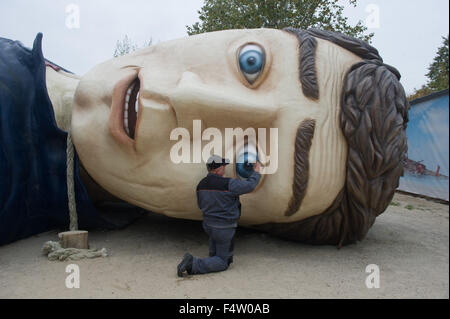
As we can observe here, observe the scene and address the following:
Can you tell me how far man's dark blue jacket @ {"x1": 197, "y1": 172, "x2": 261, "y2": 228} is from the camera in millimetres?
1865

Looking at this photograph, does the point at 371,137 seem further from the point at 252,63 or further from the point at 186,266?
the point at 186,266

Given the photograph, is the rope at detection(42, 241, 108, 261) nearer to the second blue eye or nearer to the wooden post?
the wooden post

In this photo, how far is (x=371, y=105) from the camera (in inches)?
74.7

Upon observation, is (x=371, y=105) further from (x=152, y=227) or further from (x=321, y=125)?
(x=152, y=227)

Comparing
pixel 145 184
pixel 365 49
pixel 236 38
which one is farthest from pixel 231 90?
pixel 365 49

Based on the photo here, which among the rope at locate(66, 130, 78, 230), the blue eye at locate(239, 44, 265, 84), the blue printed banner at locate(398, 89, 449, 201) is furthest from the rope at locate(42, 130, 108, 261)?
the blue printed banner at locate(398, 89, 449, 201)

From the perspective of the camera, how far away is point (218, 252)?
6.45ft

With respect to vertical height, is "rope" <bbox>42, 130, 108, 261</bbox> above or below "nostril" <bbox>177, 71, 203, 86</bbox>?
below

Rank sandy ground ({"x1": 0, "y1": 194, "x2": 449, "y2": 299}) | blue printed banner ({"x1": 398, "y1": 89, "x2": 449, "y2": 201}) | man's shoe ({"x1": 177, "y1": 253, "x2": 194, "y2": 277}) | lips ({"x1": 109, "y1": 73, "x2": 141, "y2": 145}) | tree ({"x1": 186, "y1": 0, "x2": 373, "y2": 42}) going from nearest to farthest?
1. sandy ground ({"x1": 0, "y1": 194, "x2": 449, "y2": 299})
2. man's shoe ({"x1": 177, "y1": 253, "x2": 194, "y2": 277})
3. lips ({"x1": 109, "y1": 73, "x2": 141, "y2": 145})
4. blue printed banner ({"x1": 398, "y1": 89, "x2": 449, "y2": 201})
5. tree ({"x1": 186, "y1": 0, "x2": 373, "y2": 42})

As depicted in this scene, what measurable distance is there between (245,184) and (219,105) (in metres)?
0.44

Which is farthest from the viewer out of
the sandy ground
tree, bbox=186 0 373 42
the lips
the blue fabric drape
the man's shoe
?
tree, bbox=186 0 373 42

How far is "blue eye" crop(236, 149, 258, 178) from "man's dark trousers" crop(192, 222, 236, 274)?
13.1 inches

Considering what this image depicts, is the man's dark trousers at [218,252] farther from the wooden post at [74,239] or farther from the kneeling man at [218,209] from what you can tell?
the wooden post at [74,239]

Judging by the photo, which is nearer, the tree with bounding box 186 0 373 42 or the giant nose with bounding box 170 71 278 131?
the giant nose with bounding box 170 71 278 131
